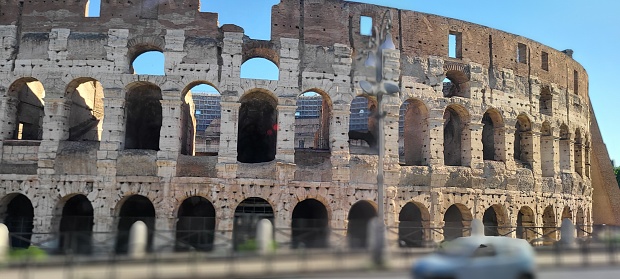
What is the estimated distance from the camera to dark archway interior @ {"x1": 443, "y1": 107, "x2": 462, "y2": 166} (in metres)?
22.7

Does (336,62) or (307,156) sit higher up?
(336,62)

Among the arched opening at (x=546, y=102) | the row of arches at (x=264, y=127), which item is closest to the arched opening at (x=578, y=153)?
the row of arches at (x=264, y=127)

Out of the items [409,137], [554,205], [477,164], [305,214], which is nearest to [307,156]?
[305,214]

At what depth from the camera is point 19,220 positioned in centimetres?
1909

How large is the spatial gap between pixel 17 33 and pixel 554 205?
23.4 metres

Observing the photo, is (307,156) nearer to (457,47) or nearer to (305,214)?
(305,214)

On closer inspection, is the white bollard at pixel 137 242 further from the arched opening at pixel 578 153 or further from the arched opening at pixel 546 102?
the arched opening at pixel 578 153

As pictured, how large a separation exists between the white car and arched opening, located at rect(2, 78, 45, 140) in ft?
53.1

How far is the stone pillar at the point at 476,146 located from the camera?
2117 centimetres

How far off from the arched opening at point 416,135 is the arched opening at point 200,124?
27.1 ft

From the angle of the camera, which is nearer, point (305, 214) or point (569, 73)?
point (305, 214)

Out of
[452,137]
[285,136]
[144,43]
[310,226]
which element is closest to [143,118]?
[144,43]

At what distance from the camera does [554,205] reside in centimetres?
2369

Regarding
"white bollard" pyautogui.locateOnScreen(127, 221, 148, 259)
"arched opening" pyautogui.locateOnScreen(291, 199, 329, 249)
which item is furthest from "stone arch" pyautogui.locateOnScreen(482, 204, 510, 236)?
"white bollard" pyautogui.locateOnScreen(127, 221, 148, 259)
